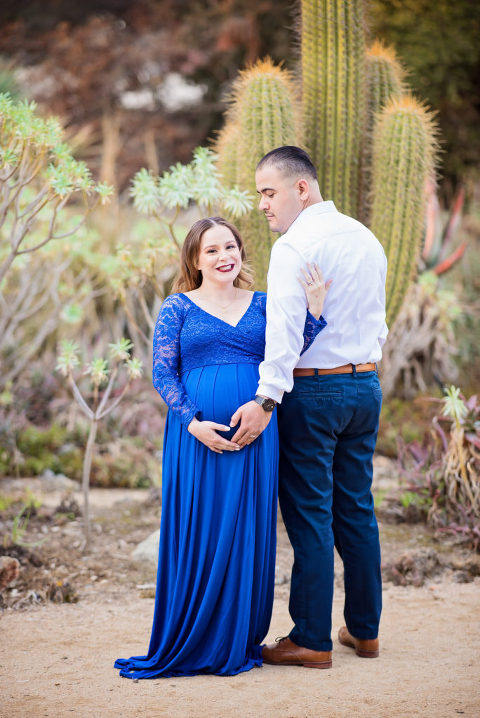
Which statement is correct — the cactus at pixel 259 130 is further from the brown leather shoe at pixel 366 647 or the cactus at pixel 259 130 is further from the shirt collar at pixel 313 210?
the brown leather shoe at pixel 366 647

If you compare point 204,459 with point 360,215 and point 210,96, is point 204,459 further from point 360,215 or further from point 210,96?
point 210,96

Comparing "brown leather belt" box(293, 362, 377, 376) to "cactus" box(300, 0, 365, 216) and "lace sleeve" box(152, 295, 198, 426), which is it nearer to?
"lace sleeve" box(152, 295, 198, 426)

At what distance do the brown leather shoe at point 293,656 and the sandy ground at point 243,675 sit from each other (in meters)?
0.03

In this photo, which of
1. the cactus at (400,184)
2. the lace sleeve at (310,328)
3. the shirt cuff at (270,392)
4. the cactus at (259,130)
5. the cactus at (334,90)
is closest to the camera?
the shirt cuff at (270,392)

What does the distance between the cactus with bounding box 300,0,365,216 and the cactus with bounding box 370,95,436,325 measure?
18cm

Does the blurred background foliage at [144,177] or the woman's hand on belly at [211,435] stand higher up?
the blurred background foliage at [144,177]

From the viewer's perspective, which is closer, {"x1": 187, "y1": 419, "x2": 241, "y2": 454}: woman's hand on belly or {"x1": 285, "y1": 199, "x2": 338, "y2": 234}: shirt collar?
{"x1": 187, "y1": 419, "x2": 241, "y2": 454}: woman's hand on belly

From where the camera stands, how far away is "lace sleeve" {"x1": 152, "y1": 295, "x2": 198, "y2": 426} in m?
2.98

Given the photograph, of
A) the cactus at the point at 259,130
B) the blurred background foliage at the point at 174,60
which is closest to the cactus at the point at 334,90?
the cactus at the point at 259,130

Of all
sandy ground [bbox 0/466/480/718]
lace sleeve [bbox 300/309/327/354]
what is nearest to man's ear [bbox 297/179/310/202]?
lace sleeve [bbox 300/309/327/354]

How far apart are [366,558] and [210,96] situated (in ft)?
40.9

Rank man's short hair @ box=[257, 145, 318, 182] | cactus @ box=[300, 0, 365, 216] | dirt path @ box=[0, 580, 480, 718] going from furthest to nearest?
cactus @ box=[300, 0, 365, 216] < man's short hair @ box=[257, 145, 318, 182] < dirt path @ box=[0, 580, 480, 718]

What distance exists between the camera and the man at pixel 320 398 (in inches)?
117

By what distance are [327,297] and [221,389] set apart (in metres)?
0.54
